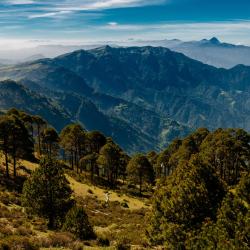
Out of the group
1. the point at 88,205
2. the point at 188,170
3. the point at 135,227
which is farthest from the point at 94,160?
the point at 188,170

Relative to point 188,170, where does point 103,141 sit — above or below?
below

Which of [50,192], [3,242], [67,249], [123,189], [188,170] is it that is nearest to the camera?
[3,242]

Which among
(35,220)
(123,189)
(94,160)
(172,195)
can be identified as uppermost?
(172,195)

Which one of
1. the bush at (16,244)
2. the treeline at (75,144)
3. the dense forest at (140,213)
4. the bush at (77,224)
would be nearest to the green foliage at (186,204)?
the dense forest at (140,213)

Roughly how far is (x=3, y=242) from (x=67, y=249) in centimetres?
423

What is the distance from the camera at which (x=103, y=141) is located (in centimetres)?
10319

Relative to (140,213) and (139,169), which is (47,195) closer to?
(140,213)

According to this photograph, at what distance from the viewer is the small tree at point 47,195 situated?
118ft

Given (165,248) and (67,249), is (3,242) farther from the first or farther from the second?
(165,248)

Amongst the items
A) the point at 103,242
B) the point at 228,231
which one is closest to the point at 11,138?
the point at 103,242

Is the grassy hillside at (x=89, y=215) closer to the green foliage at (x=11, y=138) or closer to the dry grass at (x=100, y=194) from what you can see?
the dry grass at (x=100, y=194)

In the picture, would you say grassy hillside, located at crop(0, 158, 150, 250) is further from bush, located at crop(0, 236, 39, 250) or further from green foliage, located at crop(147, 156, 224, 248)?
green foliage, located at crop(147, 156, 224, 248)

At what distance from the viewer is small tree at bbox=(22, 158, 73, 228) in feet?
118

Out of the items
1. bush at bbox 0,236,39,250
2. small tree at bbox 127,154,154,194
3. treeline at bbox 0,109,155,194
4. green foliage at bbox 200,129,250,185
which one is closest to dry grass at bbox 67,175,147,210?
treeline at bbox 0,109,155,194
